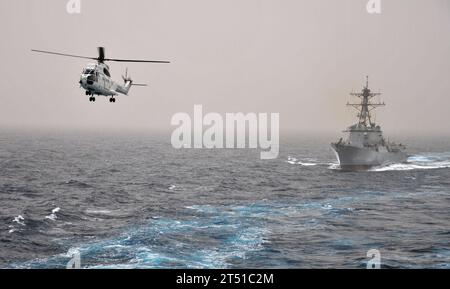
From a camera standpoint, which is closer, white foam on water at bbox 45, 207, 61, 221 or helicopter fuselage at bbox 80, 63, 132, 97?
helicopter fuselage at bbox 80, 63, 132, 97

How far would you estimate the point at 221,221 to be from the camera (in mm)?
38469

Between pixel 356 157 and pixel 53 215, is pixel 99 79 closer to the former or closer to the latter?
pixel 53 215

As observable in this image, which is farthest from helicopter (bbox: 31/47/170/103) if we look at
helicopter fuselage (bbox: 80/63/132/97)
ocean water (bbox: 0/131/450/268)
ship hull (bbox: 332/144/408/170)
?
ship hull (bbox: 332/144/408/170)

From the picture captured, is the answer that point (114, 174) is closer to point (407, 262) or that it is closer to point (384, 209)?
point (384, 209)

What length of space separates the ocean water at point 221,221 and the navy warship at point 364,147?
365 inches

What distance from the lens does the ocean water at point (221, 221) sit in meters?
28.2

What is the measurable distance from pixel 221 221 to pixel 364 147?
162 ft

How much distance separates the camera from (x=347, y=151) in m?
78.6

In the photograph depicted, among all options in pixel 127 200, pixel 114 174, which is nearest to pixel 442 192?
pixel 127 200

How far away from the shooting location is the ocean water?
1112 inches

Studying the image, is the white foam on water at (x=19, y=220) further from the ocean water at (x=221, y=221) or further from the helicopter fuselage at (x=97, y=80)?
the helicopter fuselage at (x=97, y=80)

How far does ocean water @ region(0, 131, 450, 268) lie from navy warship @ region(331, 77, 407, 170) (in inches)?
365

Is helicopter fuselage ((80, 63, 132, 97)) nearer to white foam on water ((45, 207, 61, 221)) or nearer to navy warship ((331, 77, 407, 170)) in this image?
white foam on water ((45, 207, 61, 221))
